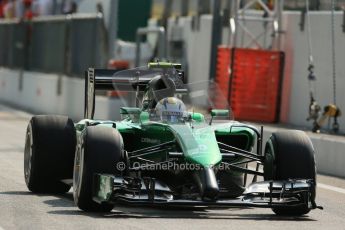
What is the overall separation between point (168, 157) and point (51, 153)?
1749 mm

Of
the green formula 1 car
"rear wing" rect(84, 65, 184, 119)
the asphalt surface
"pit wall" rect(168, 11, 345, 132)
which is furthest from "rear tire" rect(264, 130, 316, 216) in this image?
"pit wall" rect(168, 11, 345, 132)

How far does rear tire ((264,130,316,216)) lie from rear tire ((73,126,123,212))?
1.56 metres

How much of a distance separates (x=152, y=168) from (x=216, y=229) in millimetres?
1405

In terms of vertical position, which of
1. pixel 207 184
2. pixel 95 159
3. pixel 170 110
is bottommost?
pixel 207 184

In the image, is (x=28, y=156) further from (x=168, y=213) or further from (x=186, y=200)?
(x=186, y=200)

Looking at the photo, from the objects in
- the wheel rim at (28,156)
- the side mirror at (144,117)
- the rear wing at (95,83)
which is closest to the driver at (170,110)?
the side mirror at (144,117)

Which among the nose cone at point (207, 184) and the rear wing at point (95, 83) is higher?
the rear wing at point (95, 83)

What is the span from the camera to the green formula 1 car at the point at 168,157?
38.7 ft

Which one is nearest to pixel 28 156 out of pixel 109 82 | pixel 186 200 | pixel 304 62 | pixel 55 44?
pixel 109 82

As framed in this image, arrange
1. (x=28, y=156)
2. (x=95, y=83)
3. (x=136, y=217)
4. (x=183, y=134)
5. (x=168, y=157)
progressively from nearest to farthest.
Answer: (x=136, y=217) < (x=183, y=134) < (x=168, y=157) < (x=28, y=156) < (x=95, y=83)

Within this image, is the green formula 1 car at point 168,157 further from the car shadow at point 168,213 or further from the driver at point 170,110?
the car shadow at point 168,213

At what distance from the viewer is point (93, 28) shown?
31594 millimetres

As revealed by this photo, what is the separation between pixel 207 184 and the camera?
37.7 ft

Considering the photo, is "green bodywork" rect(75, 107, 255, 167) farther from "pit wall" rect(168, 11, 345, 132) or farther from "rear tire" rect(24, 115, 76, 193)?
"pit wall" rect(168, 11, 345, 132)
